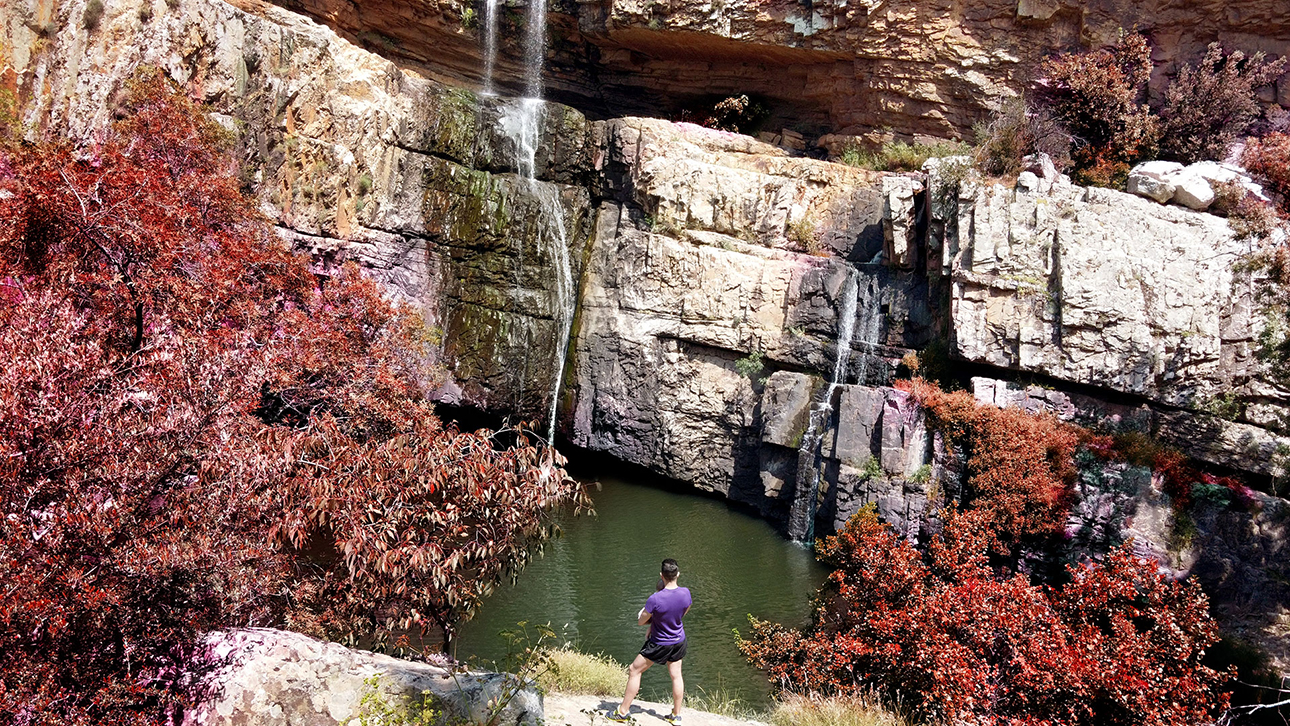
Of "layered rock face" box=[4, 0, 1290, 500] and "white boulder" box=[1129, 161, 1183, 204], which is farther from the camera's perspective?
"white boulder" box=[1129, 161, 1183, 204]

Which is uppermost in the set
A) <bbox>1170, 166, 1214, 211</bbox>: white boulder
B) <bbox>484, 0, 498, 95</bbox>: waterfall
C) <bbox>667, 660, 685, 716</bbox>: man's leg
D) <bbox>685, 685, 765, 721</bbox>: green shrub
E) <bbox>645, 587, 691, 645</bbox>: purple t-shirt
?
<bbox>484, 0, 498, 95</bbox>: waterfall

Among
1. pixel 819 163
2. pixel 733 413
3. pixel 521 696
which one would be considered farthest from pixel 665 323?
pixel 521 696

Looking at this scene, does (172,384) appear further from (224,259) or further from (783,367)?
(783,367)

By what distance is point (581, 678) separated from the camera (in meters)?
8.98

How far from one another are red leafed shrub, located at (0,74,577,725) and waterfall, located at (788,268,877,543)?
8531 mm

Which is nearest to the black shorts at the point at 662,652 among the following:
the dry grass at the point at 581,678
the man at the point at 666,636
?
the man at the point at 666,636

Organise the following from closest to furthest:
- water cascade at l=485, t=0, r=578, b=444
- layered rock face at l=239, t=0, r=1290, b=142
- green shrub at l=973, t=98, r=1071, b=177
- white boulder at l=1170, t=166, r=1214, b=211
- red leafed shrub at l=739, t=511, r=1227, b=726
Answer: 1. red leafed shrub at l=739, t=511, r=1227, b=726
2. white boulder at l=1170, t=166, r=1214, b=211
3. green shrub at l=973, t=98, r=1071, b=177
4. layered rock face at l=239, t=0, r=1290, b=142
5. water cascade at l=485, t=0, r=578, b=444

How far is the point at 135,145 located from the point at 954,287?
14600 mm

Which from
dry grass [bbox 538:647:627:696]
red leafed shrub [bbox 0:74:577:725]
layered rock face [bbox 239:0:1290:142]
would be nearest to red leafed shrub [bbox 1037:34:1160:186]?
layered rock face [bbox 239:0:1290:142]

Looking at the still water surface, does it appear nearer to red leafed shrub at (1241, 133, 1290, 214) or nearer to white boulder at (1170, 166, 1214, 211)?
white boulder at (1170, 166, 1214, 211)

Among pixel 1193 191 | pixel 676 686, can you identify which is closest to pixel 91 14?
pixel 676 686

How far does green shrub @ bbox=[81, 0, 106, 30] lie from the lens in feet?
43.3

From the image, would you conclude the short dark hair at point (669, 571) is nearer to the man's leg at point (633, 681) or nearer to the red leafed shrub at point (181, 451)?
the man's leg at point (633, 681)

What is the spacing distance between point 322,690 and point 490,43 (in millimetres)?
20031
